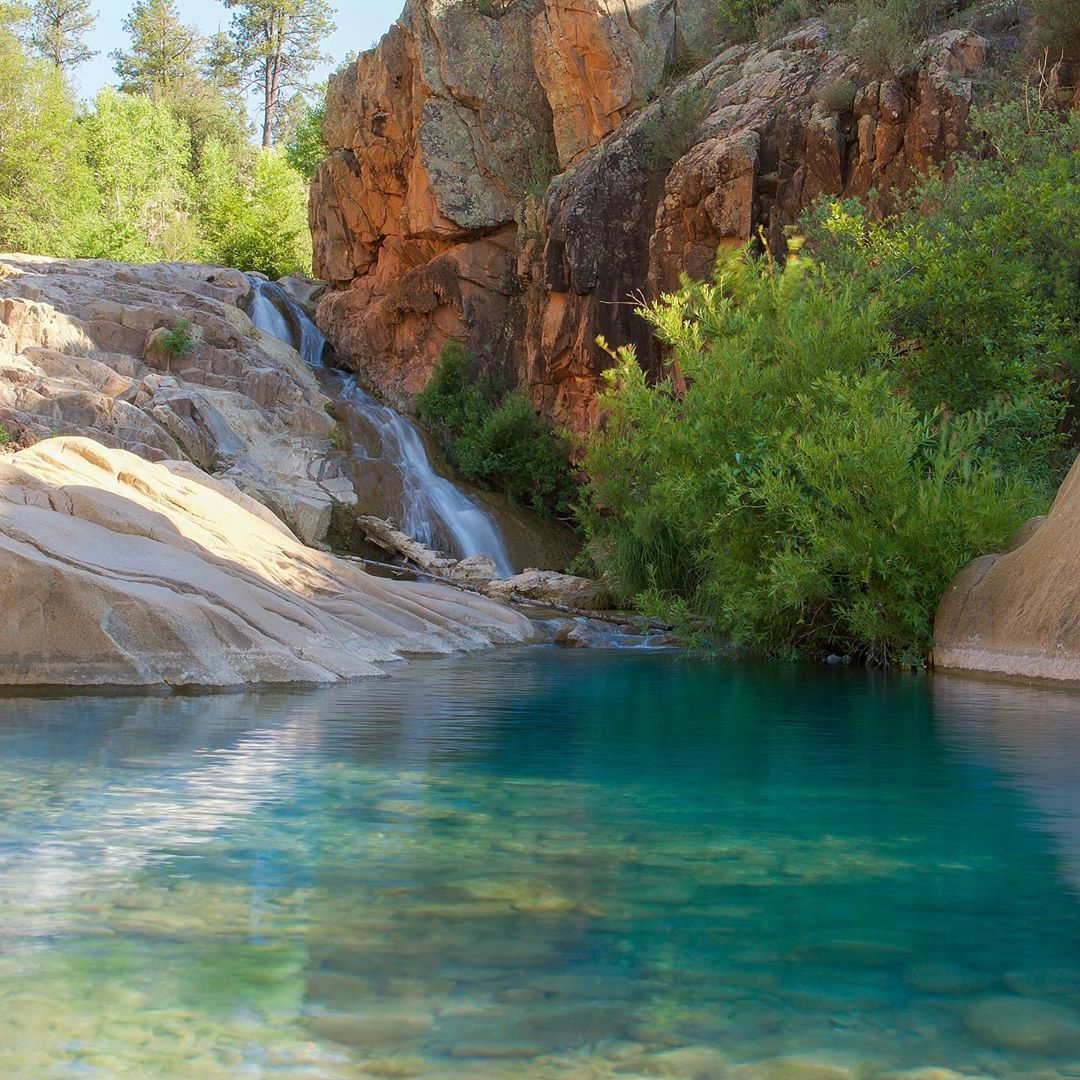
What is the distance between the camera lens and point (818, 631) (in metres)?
15.0

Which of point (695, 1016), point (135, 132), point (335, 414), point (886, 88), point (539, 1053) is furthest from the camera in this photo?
point (135, 132)

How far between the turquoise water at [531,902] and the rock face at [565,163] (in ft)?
60.6

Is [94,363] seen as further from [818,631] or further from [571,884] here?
[571,884]

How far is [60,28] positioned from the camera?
200 ft

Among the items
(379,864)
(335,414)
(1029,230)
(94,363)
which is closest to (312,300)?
(335,414)

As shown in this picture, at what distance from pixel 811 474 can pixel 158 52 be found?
206ft

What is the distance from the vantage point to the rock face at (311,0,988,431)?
24.5 metres

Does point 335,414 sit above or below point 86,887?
above

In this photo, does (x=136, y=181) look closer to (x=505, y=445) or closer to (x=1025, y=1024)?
(x=505, y=445)

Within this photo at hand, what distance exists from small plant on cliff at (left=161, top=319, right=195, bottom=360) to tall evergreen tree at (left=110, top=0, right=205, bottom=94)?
132 ft

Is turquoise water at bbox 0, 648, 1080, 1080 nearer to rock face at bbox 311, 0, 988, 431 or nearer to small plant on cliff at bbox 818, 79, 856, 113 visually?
rock face at bbox 311, 0, 988, 431

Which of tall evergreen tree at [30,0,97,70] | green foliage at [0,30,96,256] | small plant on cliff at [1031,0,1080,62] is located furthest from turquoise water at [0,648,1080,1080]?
tall evergreen tree at [30,0,97,70]

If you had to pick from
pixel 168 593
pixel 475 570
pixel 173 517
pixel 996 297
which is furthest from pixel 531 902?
pixel 475 570

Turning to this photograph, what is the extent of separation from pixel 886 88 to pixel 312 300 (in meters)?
21.3
